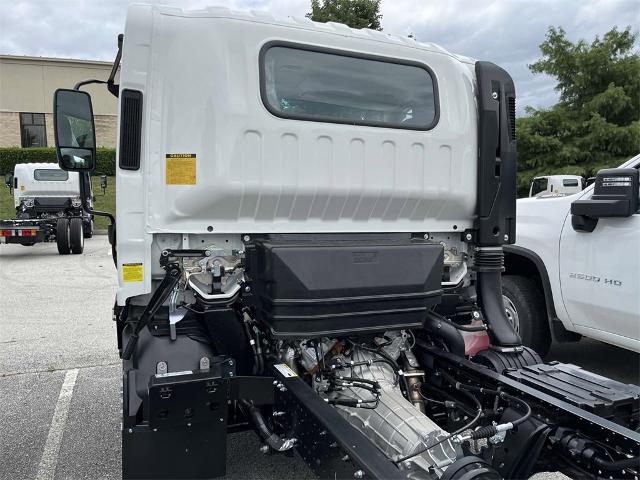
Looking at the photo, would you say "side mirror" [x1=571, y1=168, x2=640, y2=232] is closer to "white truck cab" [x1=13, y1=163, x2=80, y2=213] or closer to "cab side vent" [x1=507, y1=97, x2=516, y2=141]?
"cab side vent" [x1=507, y1=97, x2=516, y2=141]

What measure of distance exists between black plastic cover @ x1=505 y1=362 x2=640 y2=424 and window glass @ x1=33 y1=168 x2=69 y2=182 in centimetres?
1474

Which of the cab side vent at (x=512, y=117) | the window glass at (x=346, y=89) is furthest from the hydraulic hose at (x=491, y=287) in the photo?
the window glass at (x=346, y=89)

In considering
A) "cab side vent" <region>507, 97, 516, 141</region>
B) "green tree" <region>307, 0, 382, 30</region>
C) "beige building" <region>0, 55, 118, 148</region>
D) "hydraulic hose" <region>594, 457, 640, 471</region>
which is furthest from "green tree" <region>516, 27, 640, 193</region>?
"beige building" <region>0, 55, 118, 148</region>

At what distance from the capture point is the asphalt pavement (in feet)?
11.0

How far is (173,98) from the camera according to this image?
8.24 ft

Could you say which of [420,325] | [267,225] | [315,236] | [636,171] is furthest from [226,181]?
[636,171]

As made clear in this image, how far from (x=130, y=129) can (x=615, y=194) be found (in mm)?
3200

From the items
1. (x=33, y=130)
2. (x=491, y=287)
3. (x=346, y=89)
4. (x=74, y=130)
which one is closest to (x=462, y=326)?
(x=491, y=287)

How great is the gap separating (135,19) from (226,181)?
0.85m

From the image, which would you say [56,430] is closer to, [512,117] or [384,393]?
[384,393]

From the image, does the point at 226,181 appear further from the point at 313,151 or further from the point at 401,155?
the point at 401,155

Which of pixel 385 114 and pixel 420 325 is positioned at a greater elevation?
pixel 385 114

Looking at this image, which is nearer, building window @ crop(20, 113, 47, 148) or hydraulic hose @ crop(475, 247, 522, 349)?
hydraulic hose @ crop(475, 247, 522, 349)

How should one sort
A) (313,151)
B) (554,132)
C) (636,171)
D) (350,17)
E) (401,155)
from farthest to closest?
(350,17) < (554,132) < (636,171) < (401,155) < (313,151)
